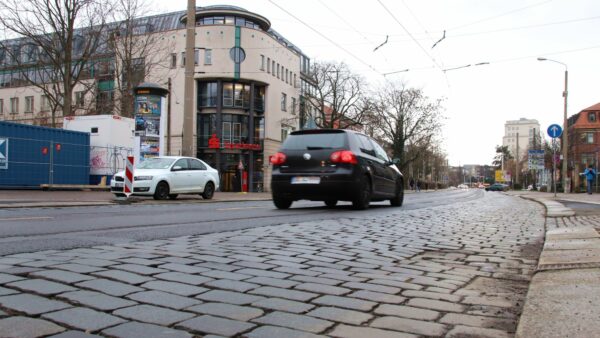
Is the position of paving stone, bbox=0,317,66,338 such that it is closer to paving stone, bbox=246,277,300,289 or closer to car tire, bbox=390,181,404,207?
paving stone, bbox=246,277,300,289

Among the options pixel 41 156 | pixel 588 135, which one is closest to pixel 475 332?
pixel 41 156

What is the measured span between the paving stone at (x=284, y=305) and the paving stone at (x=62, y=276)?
4.20 feet

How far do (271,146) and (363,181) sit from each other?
140 ft

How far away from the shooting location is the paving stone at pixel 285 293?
3221mm

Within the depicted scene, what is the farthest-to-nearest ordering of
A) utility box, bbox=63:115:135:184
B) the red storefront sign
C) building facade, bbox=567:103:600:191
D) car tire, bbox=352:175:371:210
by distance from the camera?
building facade, bbox=567:103:600:191, the red storefront sign, utility box, bbox=63:115:135:184, car tire, bbox=352:175:371:210

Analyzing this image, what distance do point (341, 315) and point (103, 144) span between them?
2552 cm

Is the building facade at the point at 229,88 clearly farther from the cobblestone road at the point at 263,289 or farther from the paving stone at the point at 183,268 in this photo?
the paving stone at the point at 183,268

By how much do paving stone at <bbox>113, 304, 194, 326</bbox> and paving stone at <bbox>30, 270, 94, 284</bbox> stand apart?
776 millimetres

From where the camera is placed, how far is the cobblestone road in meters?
2.57

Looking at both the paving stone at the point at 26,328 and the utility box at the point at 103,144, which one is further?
the utility box at the point at 103,144

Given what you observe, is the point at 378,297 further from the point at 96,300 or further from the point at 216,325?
the point at 96,300

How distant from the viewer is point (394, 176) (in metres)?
13.3

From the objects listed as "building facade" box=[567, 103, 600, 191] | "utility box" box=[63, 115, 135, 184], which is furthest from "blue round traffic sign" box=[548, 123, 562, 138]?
"building facade" box=[567, 103, 600, 191]

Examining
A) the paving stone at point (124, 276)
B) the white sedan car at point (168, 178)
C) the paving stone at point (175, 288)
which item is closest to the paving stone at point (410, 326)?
the paving stone at point (175, 288)
